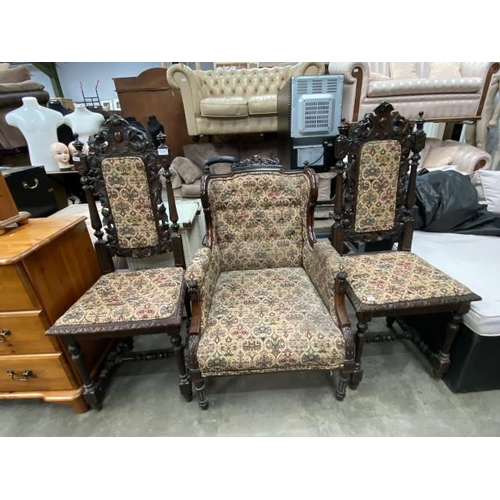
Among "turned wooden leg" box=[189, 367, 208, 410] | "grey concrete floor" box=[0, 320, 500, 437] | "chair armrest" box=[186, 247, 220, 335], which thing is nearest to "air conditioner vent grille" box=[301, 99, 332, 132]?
"chair armrest" box=[186, 247, 220, 335]

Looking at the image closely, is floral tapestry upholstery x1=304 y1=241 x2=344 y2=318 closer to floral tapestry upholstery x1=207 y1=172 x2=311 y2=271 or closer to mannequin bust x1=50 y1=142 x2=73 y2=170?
floral tapestry upholstery x1=207 y1=172 x2=311 y2=271

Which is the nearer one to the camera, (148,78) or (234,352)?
(234,352)

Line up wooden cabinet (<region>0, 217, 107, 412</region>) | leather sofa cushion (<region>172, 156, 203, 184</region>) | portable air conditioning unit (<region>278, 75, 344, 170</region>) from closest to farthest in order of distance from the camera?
wooden cabinet (<region>0, 217, 107, 412</region>) → portable air conditioning unit (<region>278, 75, 344, 170</region>) → leather sofa cushion (<region>172, 156, 203, 184</region>)

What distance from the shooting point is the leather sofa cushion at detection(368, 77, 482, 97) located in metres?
2.68

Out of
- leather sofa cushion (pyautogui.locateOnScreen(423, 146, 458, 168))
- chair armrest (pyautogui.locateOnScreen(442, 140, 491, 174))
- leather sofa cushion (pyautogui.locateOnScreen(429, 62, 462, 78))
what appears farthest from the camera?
leather sofa cushion (pyautogui.locateOnScreen(429, 62, 462, 78))

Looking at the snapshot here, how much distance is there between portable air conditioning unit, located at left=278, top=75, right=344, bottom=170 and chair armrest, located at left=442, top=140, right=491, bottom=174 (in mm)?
1179

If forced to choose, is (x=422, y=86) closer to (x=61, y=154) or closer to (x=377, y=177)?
(x=377, y=177)

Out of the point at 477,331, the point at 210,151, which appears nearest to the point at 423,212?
the point at 477,331

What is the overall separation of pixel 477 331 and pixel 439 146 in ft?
7.91

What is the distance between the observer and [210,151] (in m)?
3.82

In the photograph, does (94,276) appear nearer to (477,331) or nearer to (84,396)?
(84,396)

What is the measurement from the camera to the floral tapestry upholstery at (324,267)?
1.26m

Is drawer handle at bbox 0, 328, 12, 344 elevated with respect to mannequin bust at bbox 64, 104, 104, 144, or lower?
lower

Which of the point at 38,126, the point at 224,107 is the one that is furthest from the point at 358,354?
the point at 224,107
